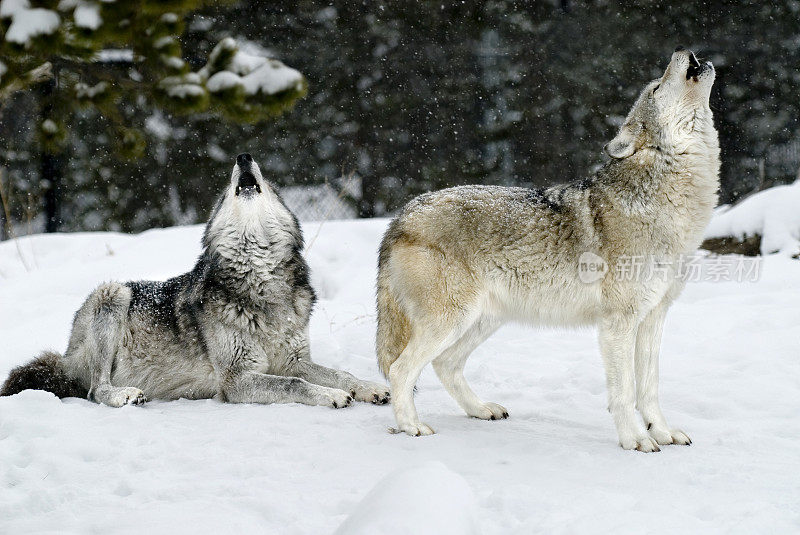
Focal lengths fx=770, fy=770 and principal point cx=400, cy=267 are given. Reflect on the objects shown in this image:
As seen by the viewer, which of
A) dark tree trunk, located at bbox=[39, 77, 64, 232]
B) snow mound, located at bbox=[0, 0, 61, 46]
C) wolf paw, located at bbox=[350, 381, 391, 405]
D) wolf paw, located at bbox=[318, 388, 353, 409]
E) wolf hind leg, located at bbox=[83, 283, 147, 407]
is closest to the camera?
snow mound, located at bbox=[0, 0, 61, 46]

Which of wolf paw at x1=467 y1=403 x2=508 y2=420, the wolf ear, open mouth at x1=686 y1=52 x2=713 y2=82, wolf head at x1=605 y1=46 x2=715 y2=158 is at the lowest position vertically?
wolf paw at x1=467 y1=403 x2=508 y2=420

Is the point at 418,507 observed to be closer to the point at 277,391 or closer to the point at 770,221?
the point at 277,391

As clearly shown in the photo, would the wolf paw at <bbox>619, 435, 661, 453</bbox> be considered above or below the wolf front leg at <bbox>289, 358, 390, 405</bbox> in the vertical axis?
above

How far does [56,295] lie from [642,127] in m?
5.45

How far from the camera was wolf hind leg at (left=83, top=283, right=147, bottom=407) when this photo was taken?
463 centimetres

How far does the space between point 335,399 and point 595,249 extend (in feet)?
5.47

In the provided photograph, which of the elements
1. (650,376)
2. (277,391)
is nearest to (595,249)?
(650,376)

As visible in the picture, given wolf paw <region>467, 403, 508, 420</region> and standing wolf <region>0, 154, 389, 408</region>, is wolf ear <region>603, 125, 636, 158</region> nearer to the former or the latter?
wolf paw <region>467, 403, 508, 420</region>

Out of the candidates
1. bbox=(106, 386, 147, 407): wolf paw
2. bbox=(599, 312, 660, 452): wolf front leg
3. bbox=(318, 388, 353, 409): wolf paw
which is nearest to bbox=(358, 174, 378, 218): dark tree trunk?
bbox=(106, 386, 147, 407): wolf paw

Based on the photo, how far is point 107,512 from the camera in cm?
262

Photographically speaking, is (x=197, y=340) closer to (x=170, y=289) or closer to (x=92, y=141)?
(x=170, y=289)

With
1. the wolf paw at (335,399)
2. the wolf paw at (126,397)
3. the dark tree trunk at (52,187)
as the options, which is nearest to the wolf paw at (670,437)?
the wolf paw at (335,399)

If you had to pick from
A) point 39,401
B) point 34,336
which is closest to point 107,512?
point 39,401

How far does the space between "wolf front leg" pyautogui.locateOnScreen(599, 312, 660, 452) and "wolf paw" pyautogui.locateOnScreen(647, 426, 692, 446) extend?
125 millimetres
